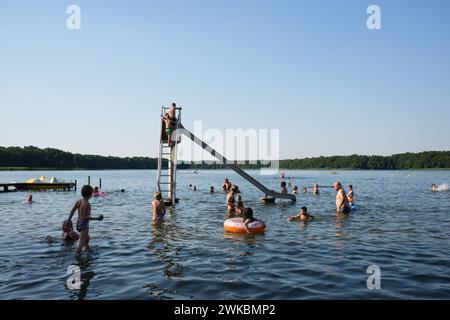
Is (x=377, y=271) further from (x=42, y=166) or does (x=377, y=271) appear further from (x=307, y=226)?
(x=42, y=166)

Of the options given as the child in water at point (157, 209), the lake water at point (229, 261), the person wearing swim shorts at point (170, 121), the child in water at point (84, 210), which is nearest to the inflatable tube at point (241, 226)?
the lake water at point (229, 261)

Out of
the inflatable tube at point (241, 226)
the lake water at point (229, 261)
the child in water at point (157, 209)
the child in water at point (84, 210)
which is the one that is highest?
the child in water at point (84, 210)

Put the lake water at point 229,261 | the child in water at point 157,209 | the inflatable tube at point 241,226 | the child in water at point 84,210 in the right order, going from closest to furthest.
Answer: the lake water at point 229,261 → the child in water at point 84,210 → the inflatable tube at point 241,226 → the child in water at point 157,209

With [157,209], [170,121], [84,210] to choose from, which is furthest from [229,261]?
[170,121]

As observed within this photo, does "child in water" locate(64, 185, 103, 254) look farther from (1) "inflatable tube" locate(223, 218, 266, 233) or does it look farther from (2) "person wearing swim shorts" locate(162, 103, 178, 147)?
(2) "person wearing swim shorts" locate(162, 103, 178, 147)

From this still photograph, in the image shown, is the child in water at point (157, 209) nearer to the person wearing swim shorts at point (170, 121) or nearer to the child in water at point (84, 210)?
the child in water at point (84, 210)

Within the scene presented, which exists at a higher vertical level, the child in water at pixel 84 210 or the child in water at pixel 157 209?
the child in water at pixel 84 210

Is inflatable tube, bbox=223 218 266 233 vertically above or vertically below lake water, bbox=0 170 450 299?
above

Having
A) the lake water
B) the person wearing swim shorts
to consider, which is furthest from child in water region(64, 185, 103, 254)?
the person wearing swim shorts

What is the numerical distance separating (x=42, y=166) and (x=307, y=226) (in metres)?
169

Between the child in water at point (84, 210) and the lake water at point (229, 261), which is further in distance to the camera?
the child in water at point (84, 210)

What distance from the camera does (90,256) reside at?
12383 mm
